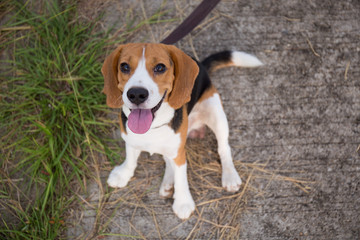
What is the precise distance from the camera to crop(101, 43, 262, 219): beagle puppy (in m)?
1.96

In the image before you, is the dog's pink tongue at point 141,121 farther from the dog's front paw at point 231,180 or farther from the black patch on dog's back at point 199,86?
the dog's front paw at point 231,180

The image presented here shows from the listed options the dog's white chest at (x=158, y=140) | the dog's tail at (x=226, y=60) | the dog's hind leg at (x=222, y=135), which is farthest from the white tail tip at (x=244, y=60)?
the dog's white chest at (x=158, y=140)

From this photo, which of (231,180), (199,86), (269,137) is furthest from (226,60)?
(231,180)

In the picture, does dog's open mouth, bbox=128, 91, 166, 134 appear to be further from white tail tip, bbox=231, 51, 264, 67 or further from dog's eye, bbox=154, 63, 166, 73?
white tail tip, bbox=231, 51, 264, 67

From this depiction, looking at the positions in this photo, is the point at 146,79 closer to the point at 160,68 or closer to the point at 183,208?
the point at 160,68

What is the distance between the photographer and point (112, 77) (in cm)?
211

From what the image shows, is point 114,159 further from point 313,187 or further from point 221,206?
point 313,187

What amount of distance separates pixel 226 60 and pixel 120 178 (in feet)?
5.22

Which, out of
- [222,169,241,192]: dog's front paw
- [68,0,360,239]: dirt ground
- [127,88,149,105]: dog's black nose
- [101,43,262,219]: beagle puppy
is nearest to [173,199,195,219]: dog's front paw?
[101,43,262,219]: beagle puppy

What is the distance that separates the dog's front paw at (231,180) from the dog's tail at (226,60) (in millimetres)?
1059

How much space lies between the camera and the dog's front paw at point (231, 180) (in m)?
2.98

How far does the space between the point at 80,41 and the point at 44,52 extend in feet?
1.33

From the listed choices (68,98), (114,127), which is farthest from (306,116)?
(68,98)

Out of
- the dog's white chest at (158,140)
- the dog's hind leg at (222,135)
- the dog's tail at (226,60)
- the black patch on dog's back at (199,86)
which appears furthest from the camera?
the dog's tail at (226,60)
